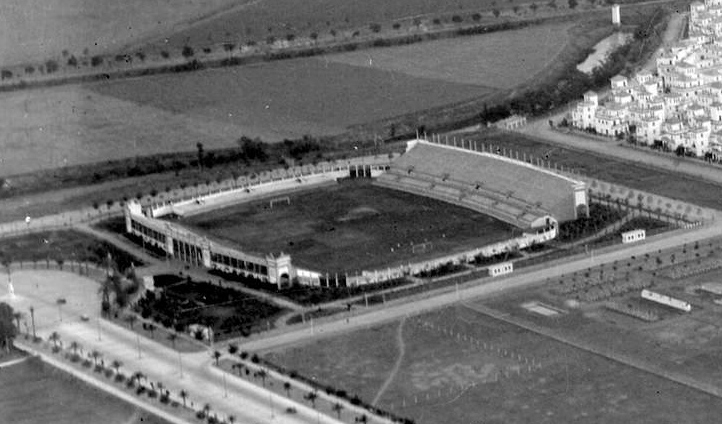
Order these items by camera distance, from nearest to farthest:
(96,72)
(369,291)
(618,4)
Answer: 1. (369,291)
2. (96,72)
3. (618,4)

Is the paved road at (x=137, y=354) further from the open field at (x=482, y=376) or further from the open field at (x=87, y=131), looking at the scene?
the open field at (x=87, y=131)

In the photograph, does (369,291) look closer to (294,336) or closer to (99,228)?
(294,336)

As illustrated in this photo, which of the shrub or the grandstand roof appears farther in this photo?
the shrub

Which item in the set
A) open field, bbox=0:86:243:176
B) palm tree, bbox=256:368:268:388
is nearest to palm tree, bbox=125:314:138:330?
palm tree, bbox=256:368:268:388

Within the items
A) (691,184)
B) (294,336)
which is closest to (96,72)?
(691,184)

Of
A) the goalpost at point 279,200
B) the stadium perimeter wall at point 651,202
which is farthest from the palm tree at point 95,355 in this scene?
the stadium perimeter wall at point 651,202

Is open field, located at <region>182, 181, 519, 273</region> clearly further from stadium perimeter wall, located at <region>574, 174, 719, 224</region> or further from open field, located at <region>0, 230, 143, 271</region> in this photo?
stadium perimeter wall, located at <region>574, 174, 719, 224</region>
